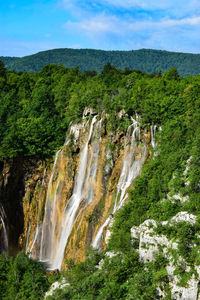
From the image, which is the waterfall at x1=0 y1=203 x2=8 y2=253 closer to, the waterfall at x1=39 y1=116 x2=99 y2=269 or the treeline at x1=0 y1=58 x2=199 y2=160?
the waterfall at x1=39 y1=116 x2=99 y2=269

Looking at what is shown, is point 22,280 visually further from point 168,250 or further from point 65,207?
point 168,250

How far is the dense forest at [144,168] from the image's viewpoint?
1297 centimetres

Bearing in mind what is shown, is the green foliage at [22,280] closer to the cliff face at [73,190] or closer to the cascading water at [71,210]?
the cliff face at [73,190]

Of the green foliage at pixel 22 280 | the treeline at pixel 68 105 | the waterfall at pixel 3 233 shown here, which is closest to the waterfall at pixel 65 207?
the treeline at pixel 68 105

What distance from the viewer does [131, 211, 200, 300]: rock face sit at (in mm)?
11523

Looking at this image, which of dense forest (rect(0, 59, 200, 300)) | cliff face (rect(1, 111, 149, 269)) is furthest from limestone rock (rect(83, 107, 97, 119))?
dense forest (rect(0, 59, 200, 300))

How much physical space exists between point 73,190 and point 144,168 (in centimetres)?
774

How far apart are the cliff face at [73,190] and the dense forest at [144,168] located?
4.43ft

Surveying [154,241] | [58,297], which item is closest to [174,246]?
[154,241]

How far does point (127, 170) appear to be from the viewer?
72.7ft

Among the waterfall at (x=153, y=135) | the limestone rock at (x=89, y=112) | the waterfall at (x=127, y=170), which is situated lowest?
the waterfall at (x=127, y=170)

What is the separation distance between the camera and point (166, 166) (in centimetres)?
1862

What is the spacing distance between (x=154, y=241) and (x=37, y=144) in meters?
18.2

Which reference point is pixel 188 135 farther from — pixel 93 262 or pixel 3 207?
pixel 3 207
